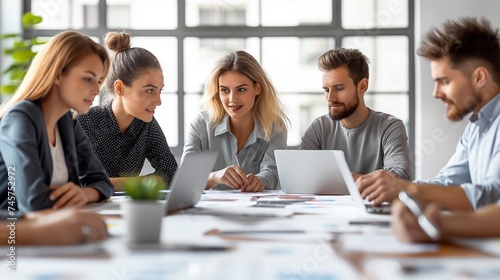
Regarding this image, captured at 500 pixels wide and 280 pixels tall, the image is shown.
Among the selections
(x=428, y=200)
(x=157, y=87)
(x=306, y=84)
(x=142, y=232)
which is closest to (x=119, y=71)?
(x=157, y=87)

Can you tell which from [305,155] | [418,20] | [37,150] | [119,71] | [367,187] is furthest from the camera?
[418,20]

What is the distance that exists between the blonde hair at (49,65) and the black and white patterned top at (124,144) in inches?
42.1

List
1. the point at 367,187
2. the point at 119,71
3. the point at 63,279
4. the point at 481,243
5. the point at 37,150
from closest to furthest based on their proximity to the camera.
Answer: the point at 63,279 → the point at 481,243 → the point at 37,150 → the point at 367,187 → the point at 119,71

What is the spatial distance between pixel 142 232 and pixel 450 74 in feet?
3.94

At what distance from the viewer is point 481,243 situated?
46.8 inches

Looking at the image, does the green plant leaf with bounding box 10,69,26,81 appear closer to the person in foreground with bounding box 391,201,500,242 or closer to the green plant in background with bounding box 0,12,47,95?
the green plant in background with bounding box 0,12,47,95

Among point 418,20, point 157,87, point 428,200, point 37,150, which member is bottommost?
point 428,200

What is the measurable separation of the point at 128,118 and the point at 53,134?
1071 mm

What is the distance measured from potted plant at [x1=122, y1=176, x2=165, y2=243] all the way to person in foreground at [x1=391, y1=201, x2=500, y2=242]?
1.51 ft

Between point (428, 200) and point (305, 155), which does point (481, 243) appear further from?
point (305, 155)

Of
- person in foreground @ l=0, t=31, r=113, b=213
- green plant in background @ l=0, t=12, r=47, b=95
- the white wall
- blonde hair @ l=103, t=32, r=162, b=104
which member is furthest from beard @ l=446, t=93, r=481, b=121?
green plant in background @ l=0, t=12, r=47, b=95

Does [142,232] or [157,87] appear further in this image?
[157,87]

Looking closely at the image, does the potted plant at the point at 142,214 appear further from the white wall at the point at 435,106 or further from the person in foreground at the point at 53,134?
the white wall at the point at 435,106

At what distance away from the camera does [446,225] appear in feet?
4.01
